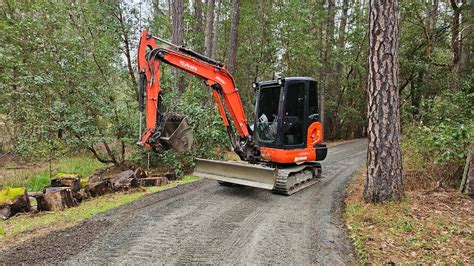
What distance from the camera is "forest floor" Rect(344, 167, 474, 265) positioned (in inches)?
120

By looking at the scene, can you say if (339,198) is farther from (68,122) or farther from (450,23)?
(450,23)

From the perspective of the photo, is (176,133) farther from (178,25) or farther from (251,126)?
(178,25)

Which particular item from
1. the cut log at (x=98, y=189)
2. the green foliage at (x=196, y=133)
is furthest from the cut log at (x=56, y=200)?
the green foliage at (x=196, y=133)

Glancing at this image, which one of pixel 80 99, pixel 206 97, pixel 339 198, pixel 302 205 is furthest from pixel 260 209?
pixel 80 99

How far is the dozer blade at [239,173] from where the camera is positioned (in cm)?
516

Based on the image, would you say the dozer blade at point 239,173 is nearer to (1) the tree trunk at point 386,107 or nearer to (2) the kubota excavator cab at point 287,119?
(2) the kubota excavator cab at point 287,119

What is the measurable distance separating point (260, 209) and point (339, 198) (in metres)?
1.72

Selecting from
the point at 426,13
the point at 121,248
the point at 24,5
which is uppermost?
the point at 426,13

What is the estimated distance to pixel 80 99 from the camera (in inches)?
302

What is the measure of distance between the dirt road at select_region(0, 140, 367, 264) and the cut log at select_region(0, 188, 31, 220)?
144cm

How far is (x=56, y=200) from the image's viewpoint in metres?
4.70

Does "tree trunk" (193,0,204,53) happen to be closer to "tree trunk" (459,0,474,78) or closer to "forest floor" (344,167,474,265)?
"forest floor" (344,167,474,265)

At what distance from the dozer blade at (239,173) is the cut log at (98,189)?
1.84 m

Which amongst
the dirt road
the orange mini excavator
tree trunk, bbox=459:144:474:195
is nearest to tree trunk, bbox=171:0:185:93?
the orange mini excavator
